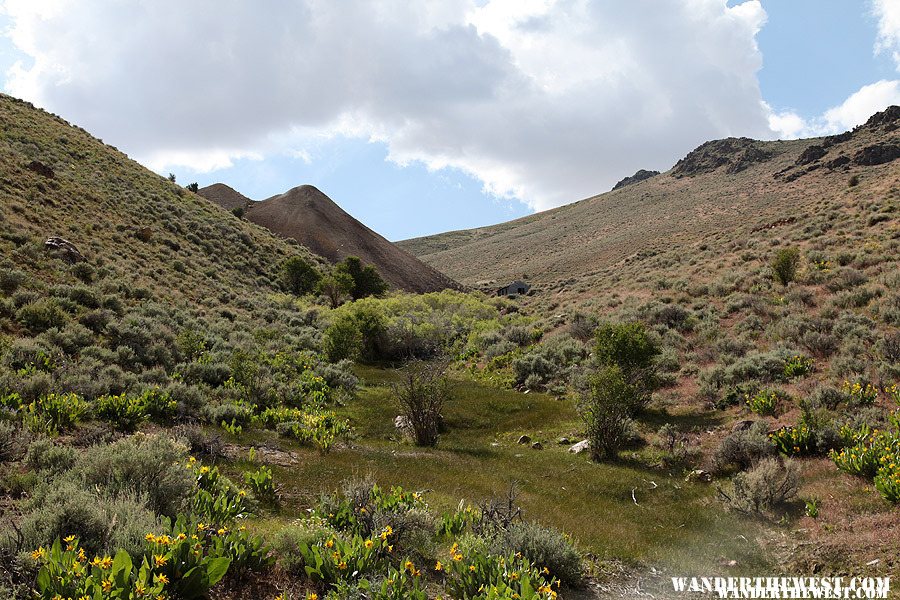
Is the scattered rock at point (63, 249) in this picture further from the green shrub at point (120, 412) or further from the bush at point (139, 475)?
the bush at point (139, 475)

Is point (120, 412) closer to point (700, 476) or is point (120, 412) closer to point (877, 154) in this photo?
point (700, 476)

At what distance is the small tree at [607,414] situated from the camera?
12.4 m

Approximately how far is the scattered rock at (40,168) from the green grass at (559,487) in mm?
29492

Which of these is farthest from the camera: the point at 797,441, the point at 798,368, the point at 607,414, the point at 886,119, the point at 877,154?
the point at 886,119

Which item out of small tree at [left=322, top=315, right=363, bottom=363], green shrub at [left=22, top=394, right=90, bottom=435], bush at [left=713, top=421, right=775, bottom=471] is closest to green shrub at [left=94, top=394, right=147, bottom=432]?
green shrub at [left=22, top=394, right=90, bottom=435]

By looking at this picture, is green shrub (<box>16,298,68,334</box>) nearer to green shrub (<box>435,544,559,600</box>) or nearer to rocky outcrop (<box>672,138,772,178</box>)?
green shrub (<box>435,544,559,600</box>)

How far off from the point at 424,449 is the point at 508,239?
97112 millimetres

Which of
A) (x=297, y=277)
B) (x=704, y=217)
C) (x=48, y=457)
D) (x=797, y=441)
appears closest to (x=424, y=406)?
(x=48, y=457)

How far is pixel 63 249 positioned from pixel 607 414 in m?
23.5

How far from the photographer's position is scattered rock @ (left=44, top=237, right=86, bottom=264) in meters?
21.0

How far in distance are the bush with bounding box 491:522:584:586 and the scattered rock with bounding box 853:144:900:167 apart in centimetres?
7051

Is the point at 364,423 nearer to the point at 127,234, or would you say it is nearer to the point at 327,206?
the point at 127,234

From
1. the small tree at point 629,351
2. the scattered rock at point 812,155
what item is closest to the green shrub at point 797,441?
the small tree at point 629,351

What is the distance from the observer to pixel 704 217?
68.2 m
